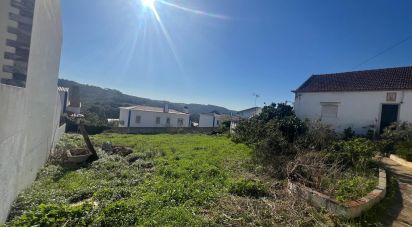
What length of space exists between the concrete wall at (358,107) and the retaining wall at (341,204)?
11.1 meters

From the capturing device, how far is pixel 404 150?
10.3 m

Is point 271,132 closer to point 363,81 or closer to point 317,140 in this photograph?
point 317,140

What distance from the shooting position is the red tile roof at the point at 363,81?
15555 mm

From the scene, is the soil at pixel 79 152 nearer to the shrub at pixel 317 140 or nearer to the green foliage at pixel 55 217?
the green foliage at pixel 55 217

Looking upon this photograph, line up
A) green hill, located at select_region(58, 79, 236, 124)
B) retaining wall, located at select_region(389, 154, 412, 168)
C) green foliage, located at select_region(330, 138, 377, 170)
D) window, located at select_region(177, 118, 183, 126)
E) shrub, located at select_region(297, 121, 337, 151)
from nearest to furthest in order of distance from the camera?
green foliage, located at select_region(330, 138, 377, 170) < retaining wall, located at select_region(389, 154, 412, 168) < shrub, located at select_region(297, 121, 337, 151) < window, located at select_region(177, 118, 183, 126) < green hill, located at select_region(58, 79, 236, 124)

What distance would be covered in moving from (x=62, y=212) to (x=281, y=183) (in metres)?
4.90

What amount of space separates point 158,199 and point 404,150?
10206 mm

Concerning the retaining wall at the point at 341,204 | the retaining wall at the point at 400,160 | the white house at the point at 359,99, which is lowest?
the retaining wall at the point at 341,204

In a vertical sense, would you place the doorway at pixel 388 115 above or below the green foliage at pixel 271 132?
above

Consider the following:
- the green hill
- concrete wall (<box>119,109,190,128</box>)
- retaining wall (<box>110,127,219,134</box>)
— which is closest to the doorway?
retaining wall (<box>110,127,219,134</box>)

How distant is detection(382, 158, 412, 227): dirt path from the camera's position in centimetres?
496

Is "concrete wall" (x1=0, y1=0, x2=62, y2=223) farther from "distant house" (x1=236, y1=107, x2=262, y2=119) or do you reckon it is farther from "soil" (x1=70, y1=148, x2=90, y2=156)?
"distant house" (x1=236, y1=107, x2=262, y2=119)

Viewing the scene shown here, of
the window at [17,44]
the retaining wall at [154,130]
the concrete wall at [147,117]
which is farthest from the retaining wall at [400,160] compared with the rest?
the concrete wall at [147,117]

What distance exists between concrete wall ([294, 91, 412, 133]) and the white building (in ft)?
76.7
